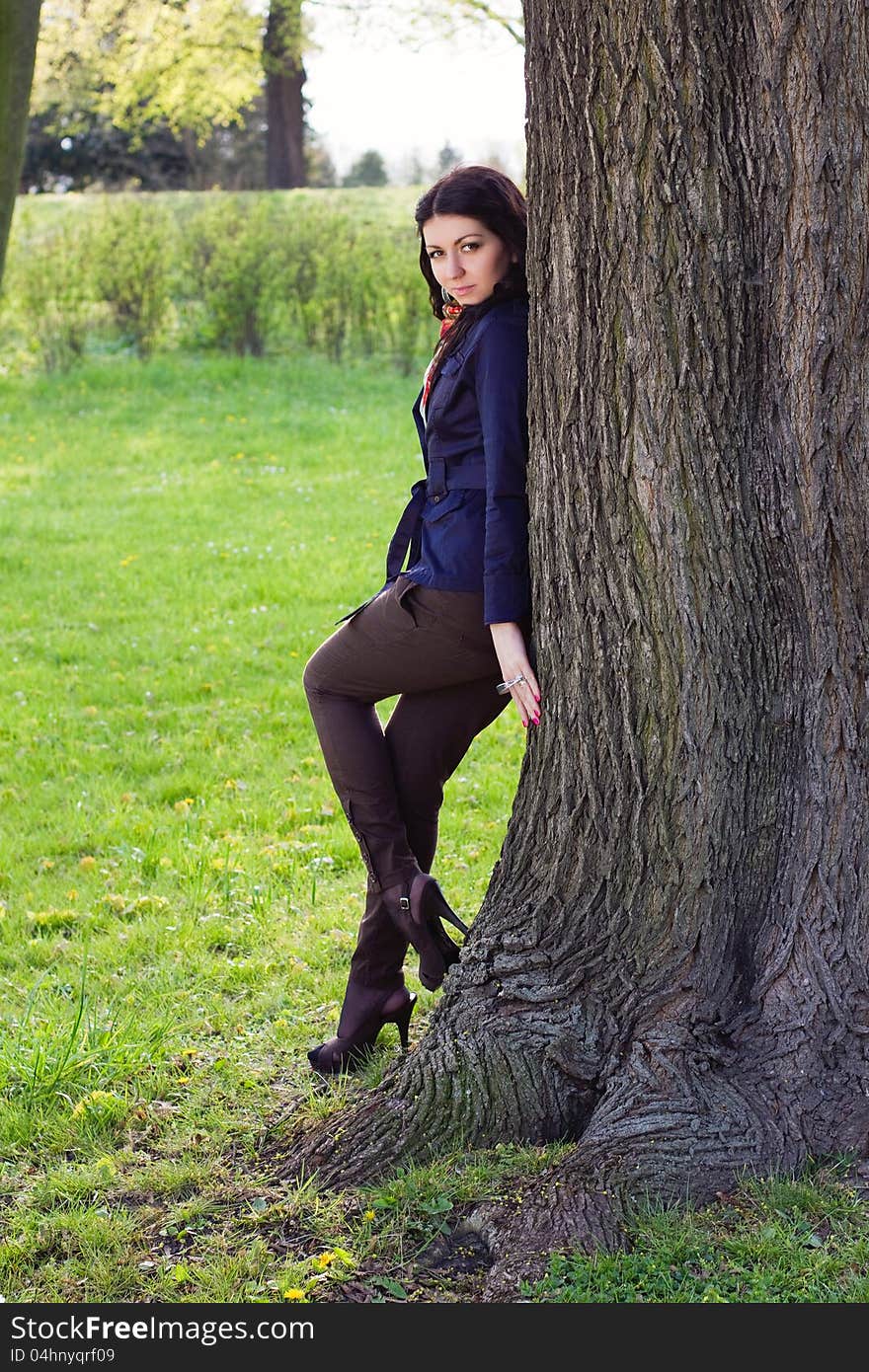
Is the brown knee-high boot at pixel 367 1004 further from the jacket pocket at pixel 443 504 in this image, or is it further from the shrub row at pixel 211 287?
the shrub row at pixel 211 287

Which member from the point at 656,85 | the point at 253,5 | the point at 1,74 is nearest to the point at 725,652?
the point at 656,85

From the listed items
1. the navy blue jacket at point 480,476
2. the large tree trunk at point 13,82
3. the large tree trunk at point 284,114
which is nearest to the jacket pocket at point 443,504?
the navy blue jacket at point 480,476

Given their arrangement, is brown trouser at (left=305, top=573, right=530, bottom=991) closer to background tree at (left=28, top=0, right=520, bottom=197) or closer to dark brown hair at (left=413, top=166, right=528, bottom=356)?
dark brown hair at (left=413, top=166, right=528, bottom=356)

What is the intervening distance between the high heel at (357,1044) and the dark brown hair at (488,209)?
174 cm

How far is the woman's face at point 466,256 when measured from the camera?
3.26m

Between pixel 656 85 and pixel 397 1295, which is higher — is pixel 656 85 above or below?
above

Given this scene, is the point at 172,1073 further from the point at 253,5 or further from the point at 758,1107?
the point at 253,5

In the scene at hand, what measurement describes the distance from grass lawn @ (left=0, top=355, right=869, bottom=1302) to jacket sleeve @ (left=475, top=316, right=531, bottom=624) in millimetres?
1252

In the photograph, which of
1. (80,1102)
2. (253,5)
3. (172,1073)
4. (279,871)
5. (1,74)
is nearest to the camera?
(80,1102)

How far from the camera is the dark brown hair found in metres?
3.24

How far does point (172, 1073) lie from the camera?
12.5ft

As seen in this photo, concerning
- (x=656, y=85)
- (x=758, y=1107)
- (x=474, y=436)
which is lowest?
(x=758, y=1107)

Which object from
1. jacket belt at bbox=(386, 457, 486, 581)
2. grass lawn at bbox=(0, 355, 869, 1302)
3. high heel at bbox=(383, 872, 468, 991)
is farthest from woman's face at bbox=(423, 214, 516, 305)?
grass lawn at bbox=(0, 355, 869, 1302)

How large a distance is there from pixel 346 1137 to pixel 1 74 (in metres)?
5.69
